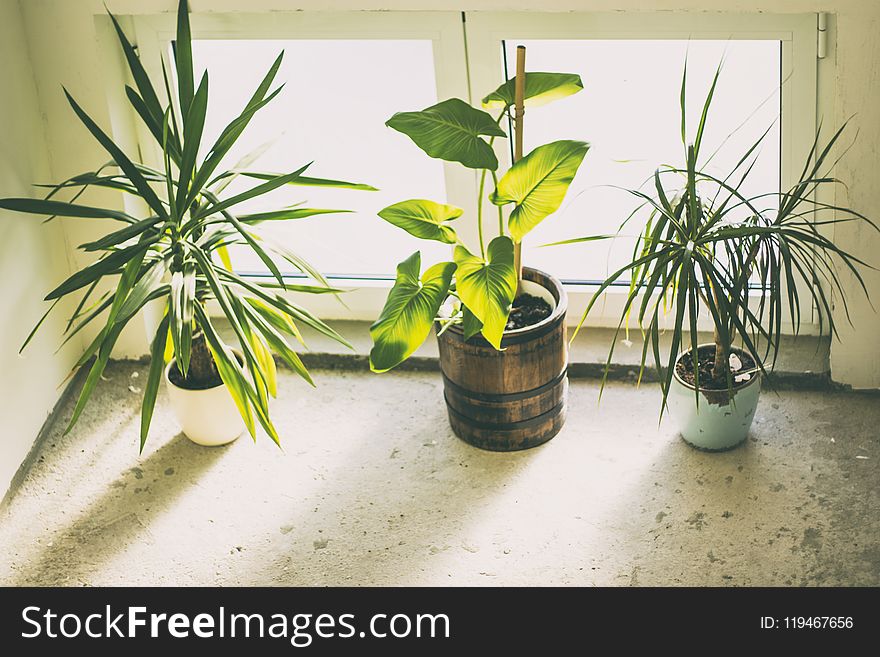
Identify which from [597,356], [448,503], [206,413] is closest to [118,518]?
[206,413]

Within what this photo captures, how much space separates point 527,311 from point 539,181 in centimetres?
43

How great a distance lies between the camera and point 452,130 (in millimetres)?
2613

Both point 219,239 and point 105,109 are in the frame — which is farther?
point 105,109

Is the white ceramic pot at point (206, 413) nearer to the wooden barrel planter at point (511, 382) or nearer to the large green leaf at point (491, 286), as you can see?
the wooden barrel planter at point (511, 382)

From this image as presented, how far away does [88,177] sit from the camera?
2.63 metres

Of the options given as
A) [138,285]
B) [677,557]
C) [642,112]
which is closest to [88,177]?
[138,285]

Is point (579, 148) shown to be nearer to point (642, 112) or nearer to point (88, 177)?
point (642, 112)

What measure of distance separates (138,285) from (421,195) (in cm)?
97

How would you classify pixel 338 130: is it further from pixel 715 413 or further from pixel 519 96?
pixel 715 413

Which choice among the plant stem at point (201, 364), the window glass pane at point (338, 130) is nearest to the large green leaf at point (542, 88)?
the window glass pane at point (338, 130)

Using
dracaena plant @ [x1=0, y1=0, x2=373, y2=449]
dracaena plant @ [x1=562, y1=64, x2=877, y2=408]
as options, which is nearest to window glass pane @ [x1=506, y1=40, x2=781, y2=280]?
dracaena plant @ [x1=562, y1=64, x2=877, y2=408]

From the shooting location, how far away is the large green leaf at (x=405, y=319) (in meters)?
2.68

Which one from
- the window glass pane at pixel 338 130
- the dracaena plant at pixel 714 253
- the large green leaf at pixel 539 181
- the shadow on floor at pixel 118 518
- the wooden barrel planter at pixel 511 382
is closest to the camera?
the dracaena plant at pixel 714 253

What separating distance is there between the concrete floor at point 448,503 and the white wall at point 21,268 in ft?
0.38
